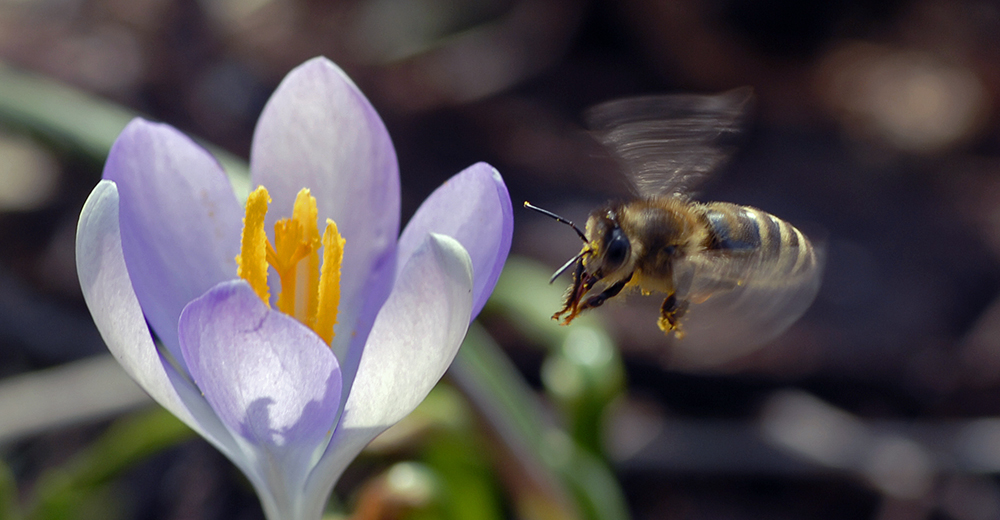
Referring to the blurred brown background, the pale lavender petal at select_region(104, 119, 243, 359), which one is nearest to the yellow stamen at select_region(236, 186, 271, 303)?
the pale lavender petal at select_region(104, 119, 243, 359)

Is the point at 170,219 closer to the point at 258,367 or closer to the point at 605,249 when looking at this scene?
the point at 258,367

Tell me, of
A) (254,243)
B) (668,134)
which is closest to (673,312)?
(668,134)

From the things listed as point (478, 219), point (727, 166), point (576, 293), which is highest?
point (478, 219)

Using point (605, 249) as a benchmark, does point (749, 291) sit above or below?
below

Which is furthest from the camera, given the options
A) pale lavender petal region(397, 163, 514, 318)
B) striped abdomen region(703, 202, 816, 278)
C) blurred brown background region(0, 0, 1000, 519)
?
blurred brown background region(0, 0, 1000, 519)

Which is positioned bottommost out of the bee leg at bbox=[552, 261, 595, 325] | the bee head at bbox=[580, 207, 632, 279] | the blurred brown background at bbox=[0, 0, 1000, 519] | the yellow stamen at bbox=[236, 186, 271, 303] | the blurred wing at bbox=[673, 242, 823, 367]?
the blurred brown background at bbox=[0, 0, 1000, 519]

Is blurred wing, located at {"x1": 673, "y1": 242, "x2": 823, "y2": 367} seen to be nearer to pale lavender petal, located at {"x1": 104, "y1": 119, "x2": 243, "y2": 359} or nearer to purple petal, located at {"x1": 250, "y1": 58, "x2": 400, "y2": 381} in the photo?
purple petal, located at {"x1": 250, "y1": 58, "x2": 400, "y2": 381}
